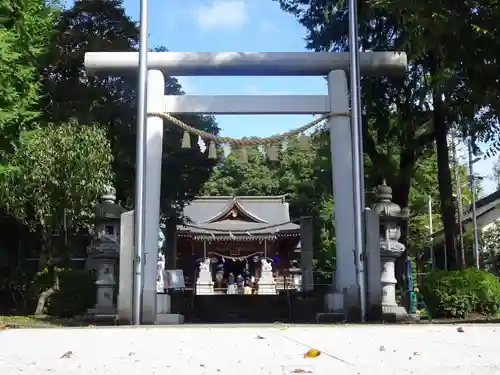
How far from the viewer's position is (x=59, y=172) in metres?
12.8

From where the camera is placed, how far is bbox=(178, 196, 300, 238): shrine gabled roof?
27516mm

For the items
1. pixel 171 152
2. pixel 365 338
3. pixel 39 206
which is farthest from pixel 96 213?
pixel 365 338

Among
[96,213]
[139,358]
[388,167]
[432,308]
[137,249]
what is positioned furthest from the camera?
[388,167]

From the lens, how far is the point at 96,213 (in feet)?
42.0

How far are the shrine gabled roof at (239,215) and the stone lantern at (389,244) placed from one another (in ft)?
44.5

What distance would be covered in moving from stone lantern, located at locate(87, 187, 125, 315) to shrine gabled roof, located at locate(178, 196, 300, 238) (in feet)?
43.4

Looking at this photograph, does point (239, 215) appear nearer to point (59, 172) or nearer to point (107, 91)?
point (107, 91)

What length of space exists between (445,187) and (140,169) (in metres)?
6.33

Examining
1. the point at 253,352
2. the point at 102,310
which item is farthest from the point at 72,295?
the point at 253,352

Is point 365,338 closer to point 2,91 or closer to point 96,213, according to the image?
point 2,91

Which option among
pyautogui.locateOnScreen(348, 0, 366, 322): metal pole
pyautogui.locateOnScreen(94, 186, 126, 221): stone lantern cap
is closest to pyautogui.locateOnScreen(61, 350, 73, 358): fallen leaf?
pyautogui.locateOnScreen(348, 0, 366, 322): metal pole

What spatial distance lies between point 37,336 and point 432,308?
7007 millimetres

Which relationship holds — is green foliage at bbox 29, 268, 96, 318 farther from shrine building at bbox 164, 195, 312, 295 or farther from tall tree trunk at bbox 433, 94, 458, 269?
shrine building at bbox 164, 195, 312, 295

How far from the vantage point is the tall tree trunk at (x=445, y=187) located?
12602 mm
